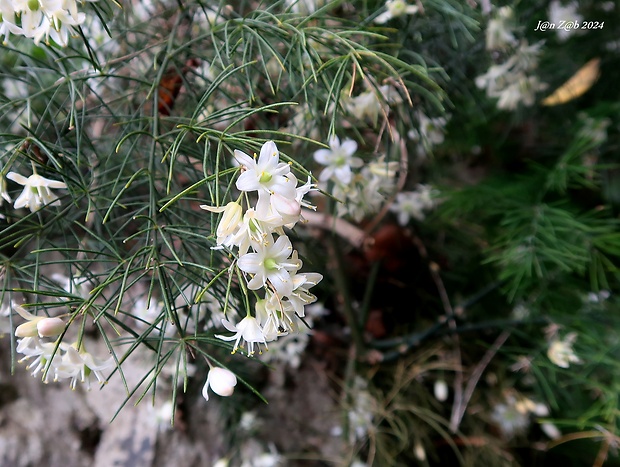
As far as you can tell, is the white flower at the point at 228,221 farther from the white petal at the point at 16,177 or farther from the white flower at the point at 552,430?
the white flower at the point at 552,430

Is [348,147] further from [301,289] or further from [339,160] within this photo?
[301,289]

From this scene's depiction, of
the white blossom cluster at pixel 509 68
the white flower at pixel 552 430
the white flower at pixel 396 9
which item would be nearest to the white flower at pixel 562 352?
the white flower at pixel 552 430

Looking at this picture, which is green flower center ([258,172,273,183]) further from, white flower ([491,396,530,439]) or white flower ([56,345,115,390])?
white flower ([491,396,530,439])

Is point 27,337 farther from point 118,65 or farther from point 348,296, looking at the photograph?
point 348,296

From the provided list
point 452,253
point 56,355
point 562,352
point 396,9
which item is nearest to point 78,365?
point 56,355

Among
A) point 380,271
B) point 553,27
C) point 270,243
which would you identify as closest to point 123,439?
point 380,271

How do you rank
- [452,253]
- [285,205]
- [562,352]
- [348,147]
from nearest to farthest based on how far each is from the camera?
[285,205]
[348,147]
[562,352]
[452,253]
